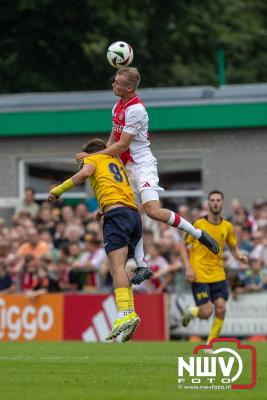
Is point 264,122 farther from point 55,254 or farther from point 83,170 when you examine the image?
point 83,170

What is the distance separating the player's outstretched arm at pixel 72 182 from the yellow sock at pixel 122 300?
1156 mm

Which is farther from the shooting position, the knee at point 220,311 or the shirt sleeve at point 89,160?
the knee at point 220,311

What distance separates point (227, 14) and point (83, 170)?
2871 cm

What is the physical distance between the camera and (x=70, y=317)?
75.0 ft

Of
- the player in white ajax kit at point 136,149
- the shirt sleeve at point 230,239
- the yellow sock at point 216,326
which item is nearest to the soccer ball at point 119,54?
the player in white ajax kit at point 136,149

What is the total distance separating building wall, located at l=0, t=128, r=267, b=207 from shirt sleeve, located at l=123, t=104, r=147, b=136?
46.0 feet

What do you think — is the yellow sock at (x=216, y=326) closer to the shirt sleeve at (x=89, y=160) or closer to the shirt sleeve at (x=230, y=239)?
the shirt sleeve at (x=230, y=239)

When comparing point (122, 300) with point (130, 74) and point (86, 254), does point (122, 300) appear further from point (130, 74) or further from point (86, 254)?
point (86, 254)

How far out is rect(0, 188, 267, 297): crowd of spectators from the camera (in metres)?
21.7

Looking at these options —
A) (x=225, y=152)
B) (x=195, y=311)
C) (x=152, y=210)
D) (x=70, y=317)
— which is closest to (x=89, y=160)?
(x=152, y=210)

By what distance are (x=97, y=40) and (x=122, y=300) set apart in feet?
84.6

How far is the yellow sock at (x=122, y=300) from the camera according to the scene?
12.7m

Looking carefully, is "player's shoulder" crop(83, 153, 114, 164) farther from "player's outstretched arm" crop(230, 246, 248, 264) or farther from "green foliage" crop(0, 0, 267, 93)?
"green foliage" crop(0, 0, 267, 93)

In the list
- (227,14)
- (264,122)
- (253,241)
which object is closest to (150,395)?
(253,241)
